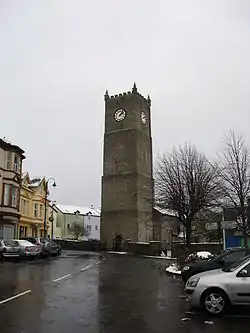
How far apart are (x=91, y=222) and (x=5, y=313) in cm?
10742

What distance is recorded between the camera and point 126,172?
72.8 meters

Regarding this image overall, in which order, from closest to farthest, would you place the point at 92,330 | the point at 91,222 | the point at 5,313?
the point at 92,330
the point at 5,313
the point at 91,222

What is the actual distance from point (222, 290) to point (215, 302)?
336 mm

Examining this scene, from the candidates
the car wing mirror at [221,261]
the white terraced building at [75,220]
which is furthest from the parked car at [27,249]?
the white terraced building at [75,220]

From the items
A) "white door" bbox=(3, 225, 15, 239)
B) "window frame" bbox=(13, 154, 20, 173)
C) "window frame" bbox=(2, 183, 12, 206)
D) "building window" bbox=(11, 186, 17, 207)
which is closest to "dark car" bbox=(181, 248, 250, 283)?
"window frame" bbox=(2, 183, 12, 206)

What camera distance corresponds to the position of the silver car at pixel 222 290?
10000mm

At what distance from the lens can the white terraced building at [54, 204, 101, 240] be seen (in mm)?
108125

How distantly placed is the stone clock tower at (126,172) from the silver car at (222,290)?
5704cm

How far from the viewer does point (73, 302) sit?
1207 cm

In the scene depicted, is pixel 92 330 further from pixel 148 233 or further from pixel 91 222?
pixel 91 222

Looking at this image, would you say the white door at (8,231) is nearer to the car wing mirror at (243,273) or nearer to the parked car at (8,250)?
the parked car at (8,250)

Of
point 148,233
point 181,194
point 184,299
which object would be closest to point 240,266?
point 184,299

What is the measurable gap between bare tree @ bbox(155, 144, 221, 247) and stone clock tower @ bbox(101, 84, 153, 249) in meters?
30.3

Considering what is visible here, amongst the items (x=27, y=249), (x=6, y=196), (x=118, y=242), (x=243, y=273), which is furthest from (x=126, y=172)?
(x=243, y=273)
